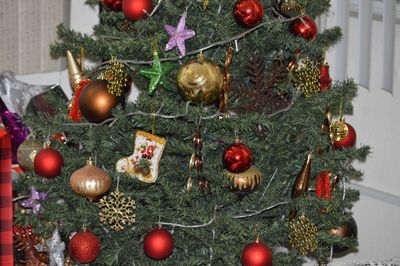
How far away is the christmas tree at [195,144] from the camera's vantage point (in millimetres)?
1210

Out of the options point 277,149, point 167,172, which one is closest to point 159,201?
point 167,172

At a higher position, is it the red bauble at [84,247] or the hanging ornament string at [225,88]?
the hanging ornament string at [225,88]

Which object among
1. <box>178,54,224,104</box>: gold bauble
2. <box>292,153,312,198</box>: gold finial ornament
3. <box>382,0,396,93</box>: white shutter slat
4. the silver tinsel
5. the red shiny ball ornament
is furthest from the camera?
<box>382,0,396,93</box>: white shutter slat

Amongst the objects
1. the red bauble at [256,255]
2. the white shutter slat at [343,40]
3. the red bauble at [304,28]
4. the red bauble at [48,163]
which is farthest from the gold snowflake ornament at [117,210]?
the white shutter slat at [343,40]

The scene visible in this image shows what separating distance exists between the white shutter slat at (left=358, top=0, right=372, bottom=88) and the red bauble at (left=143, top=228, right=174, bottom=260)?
40.7 inches

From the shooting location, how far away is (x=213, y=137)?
1.25 meters

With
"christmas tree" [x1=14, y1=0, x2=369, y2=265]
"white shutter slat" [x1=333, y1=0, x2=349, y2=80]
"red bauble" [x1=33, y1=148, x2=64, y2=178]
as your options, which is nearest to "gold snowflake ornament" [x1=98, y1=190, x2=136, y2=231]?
"christmas tree" [x1=14, y1=0, x2=369, y2=265]

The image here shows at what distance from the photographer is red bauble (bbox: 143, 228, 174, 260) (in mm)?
1199

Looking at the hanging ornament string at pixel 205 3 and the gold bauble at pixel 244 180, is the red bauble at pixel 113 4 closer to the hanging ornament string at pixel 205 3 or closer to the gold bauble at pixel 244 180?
the hanging ornament string at pixel 205 3

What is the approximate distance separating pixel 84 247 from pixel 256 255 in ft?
1.15

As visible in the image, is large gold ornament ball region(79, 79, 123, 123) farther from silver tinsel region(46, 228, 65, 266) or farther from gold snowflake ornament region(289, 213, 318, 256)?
gold snowflake ornament region(289, 213, 318, 256)

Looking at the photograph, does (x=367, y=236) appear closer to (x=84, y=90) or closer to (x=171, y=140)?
(x=171, y=140)

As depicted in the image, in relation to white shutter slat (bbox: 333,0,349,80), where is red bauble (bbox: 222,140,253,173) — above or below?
below

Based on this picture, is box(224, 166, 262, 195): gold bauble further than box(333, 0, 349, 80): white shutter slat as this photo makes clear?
No
